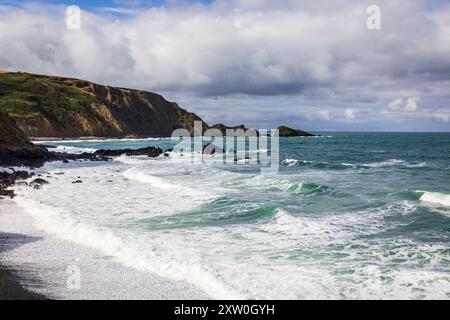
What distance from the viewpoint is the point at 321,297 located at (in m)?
10.1

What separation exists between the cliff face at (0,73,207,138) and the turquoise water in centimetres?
9297

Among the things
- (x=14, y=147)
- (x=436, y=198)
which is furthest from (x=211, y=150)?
(x=436, y=198)

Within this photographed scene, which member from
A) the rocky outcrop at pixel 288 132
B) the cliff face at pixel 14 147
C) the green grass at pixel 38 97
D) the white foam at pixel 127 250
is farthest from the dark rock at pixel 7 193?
the rocky outcrop at pixel 288 132

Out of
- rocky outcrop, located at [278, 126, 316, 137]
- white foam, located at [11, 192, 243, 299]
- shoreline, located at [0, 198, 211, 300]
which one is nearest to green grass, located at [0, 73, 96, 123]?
rocky outcrop, located at [278, 126, 316, 137]

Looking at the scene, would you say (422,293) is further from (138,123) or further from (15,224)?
(138,123)

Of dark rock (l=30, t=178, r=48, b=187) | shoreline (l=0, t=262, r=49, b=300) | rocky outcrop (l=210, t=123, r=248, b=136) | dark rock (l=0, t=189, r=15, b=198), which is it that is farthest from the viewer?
rocky outcrop (l=210, t=123, r=248, b=136)

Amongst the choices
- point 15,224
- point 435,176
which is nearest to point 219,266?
point 15,224

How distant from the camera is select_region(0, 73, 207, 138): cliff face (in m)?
122

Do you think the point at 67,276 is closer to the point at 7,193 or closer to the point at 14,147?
the point at 7,193

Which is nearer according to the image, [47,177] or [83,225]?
[83,225]

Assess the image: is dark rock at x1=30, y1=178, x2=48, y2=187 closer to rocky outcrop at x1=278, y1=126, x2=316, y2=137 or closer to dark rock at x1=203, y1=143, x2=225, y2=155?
dark rock at x1=203, y1=143, x2=225, y2=155

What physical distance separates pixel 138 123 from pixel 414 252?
15048cm
